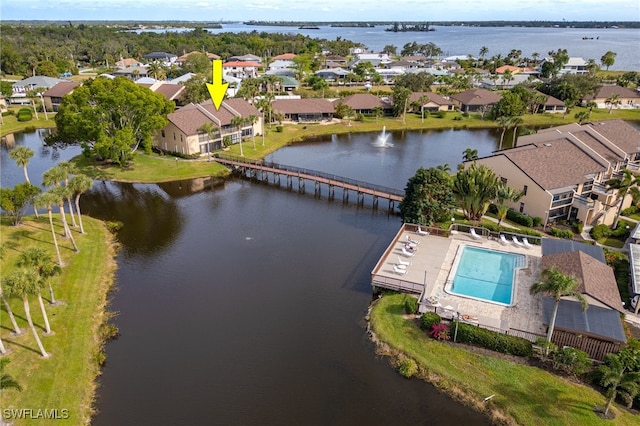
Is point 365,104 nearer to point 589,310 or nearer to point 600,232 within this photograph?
point 600,232

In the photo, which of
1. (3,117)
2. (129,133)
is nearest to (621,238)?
(129,133)

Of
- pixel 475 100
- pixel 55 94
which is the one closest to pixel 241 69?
pixel 55 94

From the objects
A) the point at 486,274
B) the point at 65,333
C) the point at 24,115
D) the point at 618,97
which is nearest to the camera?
the point at 65,333

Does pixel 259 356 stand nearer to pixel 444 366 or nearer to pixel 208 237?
pixel 444 366

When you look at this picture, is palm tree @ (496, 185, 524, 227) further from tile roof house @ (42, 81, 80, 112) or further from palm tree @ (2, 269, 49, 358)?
tile roof house @ (42, 81, 80, 112)

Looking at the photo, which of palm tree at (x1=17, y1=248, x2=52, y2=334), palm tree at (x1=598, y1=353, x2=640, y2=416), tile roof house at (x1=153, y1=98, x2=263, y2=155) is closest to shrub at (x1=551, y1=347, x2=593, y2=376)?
palm tree at (x1=598, y1=353, x2=640, y2=416)

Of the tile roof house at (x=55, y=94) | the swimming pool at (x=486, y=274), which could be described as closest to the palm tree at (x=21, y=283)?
the swimming pool at (x=486, y=274)
